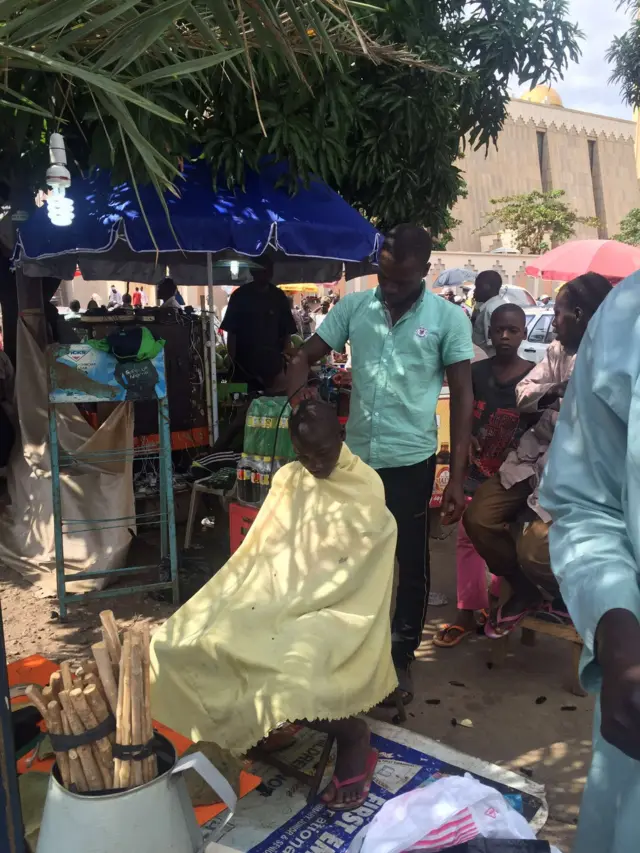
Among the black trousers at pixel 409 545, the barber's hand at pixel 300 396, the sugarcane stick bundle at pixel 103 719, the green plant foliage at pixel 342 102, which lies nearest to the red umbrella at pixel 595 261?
the green plant foliage at pixel 342 102

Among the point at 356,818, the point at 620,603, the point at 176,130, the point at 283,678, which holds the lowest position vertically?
the point at 356,818

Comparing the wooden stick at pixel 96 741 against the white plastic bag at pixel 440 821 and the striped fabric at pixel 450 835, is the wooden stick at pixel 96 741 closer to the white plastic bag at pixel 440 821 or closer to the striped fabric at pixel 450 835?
A: the white plastic bag at pixel 440 821

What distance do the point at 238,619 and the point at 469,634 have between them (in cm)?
192

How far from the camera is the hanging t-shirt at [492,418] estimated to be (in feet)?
11.9

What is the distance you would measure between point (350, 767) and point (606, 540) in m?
1.84

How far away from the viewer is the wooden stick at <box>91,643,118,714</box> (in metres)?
1.83

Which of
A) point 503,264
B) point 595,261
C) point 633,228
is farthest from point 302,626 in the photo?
point 633,228

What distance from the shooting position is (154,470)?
561cm

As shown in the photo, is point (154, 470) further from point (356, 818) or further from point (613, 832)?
point (613, 832)

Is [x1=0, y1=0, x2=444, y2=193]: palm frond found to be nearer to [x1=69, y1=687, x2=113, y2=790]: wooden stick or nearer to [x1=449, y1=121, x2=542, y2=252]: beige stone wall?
[x1=69, y1=687, x2=113, y2=790]: wooden stick

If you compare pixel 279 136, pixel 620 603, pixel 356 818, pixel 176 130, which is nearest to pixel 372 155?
pixel 279 136

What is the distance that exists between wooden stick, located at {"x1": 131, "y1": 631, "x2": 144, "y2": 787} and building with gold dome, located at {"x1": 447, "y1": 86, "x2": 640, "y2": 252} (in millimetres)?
39170

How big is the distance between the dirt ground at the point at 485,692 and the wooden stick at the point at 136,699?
5.03 feet

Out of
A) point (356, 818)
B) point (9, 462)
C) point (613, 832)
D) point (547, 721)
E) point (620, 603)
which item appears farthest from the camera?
point (9, 462)
